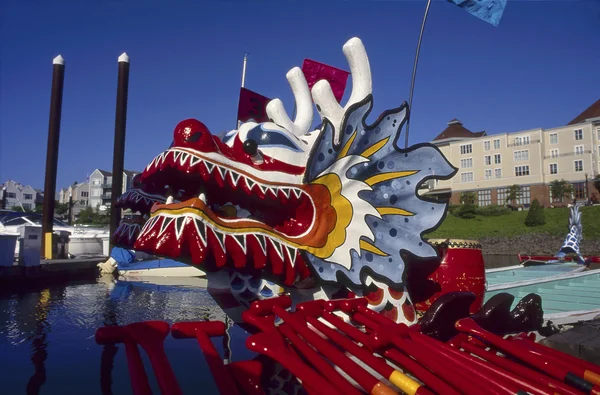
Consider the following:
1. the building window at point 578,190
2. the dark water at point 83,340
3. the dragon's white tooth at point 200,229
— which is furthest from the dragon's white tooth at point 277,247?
the building window at point 578,190

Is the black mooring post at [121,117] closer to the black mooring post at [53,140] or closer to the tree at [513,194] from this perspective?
the black mooring post at [53,140]

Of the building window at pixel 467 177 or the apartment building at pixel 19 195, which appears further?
the apartment building at pixel 19 195

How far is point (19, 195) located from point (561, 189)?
63.5 meters

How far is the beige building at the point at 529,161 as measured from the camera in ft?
151

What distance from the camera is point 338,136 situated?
3.32m

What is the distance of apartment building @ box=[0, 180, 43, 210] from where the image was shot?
198ft

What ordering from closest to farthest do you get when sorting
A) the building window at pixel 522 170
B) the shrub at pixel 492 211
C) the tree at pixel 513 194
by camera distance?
1. the shrub at pixel 492 211
2. the tree at pixel 513 194
3. the building window at pixel 522 170

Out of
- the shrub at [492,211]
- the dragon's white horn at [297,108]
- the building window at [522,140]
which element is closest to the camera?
the dragon's white horn at [297,108]

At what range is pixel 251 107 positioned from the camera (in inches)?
155

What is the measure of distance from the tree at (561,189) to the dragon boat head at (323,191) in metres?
47.6

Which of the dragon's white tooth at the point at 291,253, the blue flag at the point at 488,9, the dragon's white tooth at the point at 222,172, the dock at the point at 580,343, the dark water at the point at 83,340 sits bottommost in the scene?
the dark water at the point at 83,340

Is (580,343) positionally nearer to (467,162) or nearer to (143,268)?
(143,268)

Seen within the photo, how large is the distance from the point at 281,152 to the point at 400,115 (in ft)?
2.97

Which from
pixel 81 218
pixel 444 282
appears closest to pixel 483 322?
pixel 444 282
